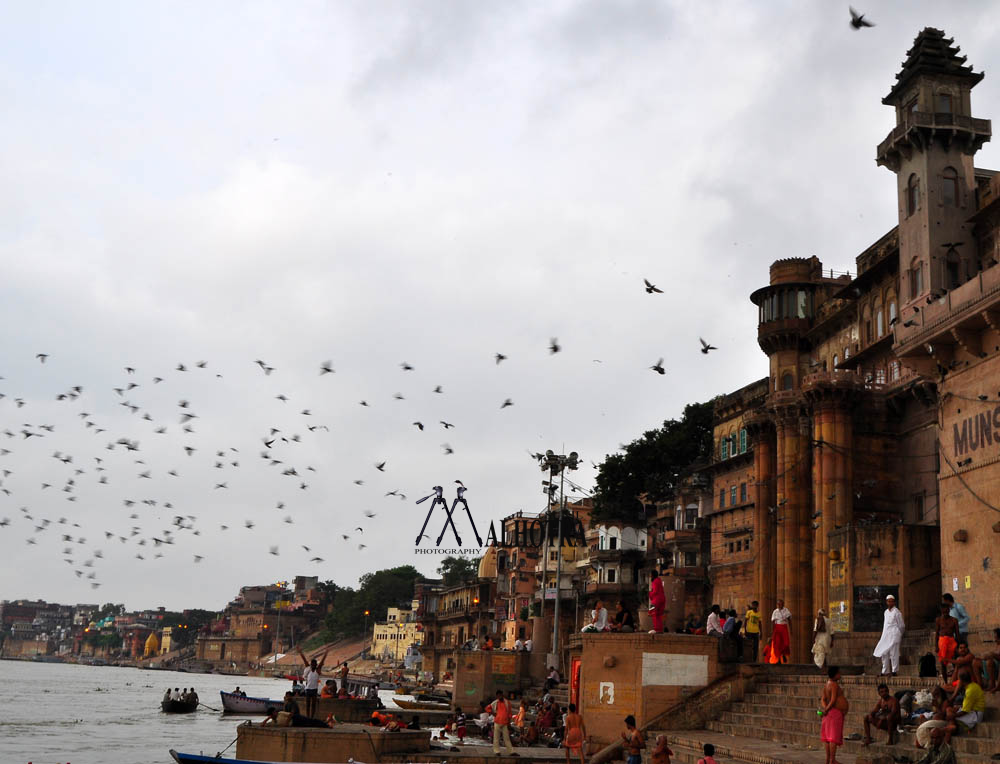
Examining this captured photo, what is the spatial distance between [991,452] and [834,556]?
1478cm

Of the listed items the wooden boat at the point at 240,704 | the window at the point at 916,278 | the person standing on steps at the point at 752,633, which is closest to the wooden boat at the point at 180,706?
the wooden boat at the point at 240,704

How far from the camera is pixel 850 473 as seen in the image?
36969mm

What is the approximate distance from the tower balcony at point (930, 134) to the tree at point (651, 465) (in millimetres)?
37131

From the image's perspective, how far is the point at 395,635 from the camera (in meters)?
143

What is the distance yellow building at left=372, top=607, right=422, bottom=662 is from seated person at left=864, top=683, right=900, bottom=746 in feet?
399

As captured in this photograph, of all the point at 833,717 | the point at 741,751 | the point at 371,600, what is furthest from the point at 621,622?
the point at 371,600

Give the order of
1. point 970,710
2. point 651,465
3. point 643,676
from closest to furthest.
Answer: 1. point 970,710
2. point 643,676
3. point 651,465

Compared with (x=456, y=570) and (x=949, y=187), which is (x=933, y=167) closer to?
(x=949, y=187)

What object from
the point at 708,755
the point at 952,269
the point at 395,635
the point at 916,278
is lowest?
the point at 395,635

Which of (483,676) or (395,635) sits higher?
(395,635)

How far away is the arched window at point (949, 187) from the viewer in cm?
2986

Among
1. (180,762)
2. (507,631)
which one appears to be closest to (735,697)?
(180,762)

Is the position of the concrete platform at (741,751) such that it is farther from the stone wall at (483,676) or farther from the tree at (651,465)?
the tree at (651,465)

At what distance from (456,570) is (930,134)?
5558 inches
